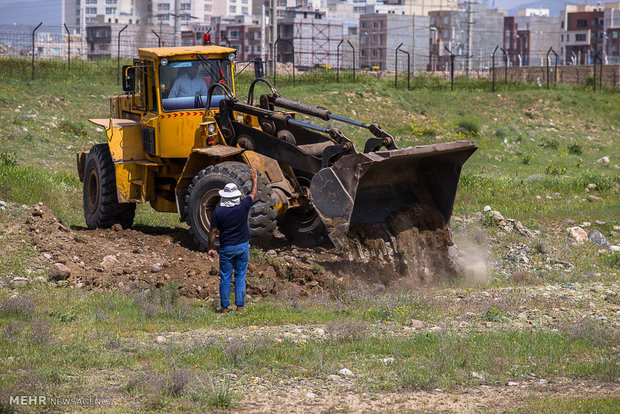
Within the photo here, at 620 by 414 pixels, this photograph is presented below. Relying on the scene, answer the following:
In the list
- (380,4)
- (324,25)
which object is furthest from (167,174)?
(380,4)

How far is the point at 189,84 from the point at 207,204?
91.0 inches

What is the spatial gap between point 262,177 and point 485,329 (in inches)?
172

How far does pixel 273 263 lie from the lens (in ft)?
38.2

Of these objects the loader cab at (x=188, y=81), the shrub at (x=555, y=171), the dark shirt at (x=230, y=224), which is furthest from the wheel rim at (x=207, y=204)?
the shrub at (x=555, y=171)

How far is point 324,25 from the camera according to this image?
119 m

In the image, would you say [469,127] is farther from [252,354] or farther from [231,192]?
[252,354]

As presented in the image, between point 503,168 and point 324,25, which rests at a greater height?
point 324,25

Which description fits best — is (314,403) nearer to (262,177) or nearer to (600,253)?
(262,177)

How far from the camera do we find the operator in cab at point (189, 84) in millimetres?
13619

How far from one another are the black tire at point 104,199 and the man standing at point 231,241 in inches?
211

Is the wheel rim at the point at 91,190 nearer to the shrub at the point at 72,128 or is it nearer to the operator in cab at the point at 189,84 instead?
the operator in cab at the point at 189,84

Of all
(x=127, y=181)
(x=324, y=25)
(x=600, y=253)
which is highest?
(x=324, y=25)

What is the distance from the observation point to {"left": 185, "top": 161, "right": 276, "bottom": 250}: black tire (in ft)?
39.0

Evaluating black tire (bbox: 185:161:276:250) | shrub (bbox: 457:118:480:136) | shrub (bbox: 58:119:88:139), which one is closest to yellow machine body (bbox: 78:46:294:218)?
black tire (bbox: 185:161:276:250)
